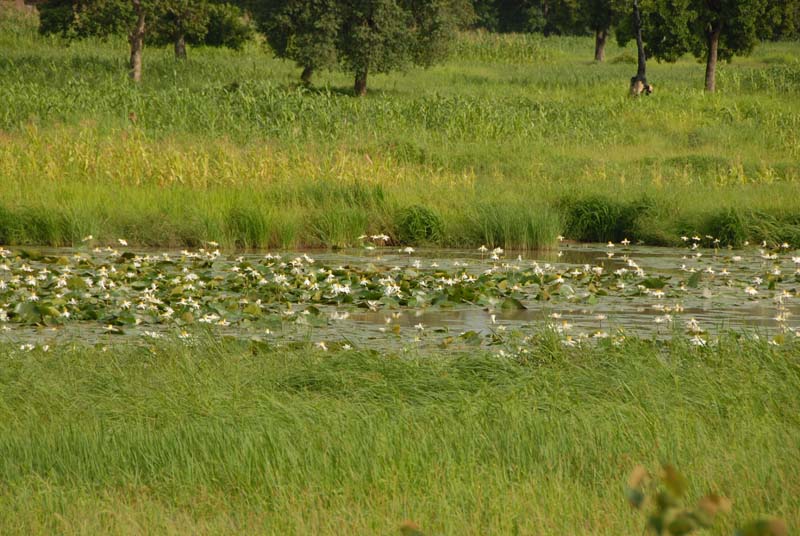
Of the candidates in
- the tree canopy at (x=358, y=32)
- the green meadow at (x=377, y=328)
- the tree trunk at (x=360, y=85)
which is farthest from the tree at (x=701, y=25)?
the green meadow at (x=377, y=328)

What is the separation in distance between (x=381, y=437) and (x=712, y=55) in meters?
34.7

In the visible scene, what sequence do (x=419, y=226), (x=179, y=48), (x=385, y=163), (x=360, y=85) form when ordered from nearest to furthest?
(x=419, y=226), (x=385, y=163), (x=360, y=85), (x=179, y=48)

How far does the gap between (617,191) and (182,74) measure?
22966 millimetres

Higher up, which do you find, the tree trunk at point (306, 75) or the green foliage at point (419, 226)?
the tree trunk at point (306, 75)

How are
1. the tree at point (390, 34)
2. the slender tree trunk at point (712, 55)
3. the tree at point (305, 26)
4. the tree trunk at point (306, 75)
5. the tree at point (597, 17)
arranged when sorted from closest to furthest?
1. the tree at point (305, 26)
2. the tree at point (390, 34)
3. the tree trunk at point (306, 75)
4. the slender tree trunk at point (712, 55)
5. the tree at point (597, 17)

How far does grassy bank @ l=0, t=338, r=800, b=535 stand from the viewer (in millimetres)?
4738

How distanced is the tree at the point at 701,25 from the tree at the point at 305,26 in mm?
10666

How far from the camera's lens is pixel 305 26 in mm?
34094

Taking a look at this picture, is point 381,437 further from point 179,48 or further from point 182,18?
point 179,48

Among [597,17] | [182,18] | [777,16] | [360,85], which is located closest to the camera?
[360,85]

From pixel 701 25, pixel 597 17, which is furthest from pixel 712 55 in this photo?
pixel 597 17

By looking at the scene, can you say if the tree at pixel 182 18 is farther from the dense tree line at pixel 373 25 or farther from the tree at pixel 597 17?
the tree at pixel 597 17

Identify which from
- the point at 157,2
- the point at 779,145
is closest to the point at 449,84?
the point at 157,2

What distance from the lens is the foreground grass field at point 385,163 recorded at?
15.5 meters
